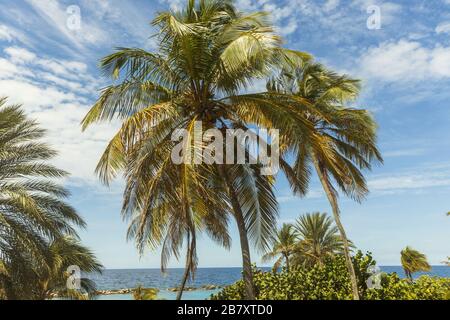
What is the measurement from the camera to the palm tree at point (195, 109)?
33.1ft

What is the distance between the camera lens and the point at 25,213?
12422 millimetres

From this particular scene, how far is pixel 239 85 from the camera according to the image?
36.8 ft

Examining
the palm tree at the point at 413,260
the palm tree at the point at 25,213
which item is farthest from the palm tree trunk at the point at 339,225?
the palm tree at the point at 413,260

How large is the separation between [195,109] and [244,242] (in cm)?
413

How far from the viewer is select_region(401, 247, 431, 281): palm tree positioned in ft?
111

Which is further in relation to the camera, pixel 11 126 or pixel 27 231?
pixel 11 126

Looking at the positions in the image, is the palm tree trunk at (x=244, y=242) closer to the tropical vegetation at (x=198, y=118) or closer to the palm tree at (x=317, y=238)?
the tropical vegetation at (x=198, y=118)

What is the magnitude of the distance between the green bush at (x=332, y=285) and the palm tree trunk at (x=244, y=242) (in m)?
2.44

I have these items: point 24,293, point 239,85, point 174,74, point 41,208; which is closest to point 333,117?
point 239,85

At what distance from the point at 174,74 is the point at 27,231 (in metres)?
6.57

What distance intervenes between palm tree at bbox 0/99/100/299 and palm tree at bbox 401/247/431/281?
29812 millimetres

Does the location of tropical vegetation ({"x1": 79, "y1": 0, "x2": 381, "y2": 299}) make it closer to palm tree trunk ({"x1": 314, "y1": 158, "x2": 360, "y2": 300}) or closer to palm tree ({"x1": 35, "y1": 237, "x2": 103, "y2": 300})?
palm tree trunk ({"x1": 314, "y1": 158, "x2": 360, "y2": 300})

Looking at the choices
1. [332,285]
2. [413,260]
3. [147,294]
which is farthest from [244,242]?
[413,260]

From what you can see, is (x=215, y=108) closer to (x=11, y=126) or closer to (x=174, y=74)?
(x=174, y=74)
